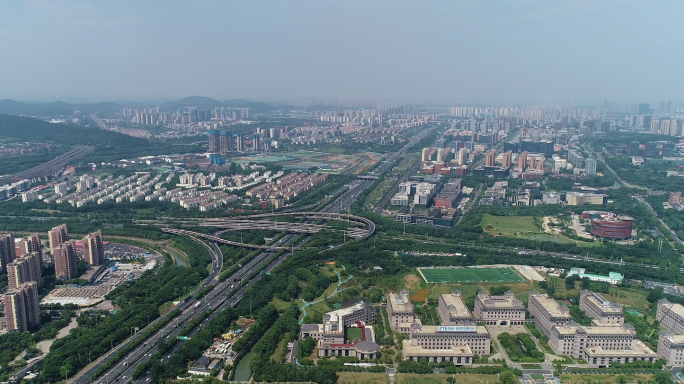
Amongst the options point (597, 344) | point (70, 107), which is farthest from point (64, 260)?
point (70, 107)

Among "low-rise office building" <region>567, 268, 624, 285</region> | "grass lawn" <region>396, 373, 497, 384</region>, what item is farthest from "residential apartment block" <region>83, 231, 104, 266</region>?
"low-rise office building" <region>567, 268, 624, 285</region>

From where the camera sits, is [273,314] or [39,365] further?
[273,314]

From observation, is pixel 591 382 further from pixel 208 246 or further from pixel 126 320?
pixel 208 246

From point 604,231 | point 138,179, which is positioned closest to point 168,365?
point 604,231

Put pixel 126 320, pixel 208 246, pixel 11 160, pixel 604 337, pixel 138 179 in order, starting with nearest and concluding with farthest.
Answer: pixel 604 337
pixel 126 320
pixel 208 246
pixel 138 179
pixel 11 160

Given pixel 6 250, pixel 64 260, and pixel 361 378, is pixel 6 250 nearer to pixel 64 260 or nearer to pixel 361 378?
pixel 64 260
